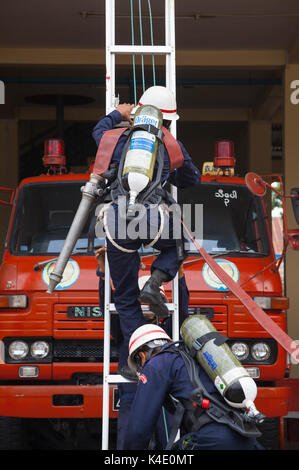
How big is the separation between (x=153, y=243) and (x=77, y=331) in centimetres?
203

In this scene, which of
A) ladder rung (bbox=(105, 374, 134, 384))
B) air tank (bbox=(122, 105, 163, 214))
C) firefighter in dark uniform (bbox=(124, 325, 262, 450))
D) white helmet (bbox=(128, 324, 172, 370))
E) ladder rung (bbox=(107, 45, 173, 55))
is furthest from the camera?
ladder rung (bbox=(107, 45, 173, 55))

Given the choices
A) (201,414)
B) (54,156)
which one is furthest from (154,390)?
(54,156)

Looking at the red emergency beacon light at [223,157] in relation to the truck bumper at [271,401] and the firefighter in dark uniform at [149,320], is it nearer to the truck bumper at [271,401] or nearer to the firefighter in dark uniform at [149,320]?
the truck bumper at [271,401]

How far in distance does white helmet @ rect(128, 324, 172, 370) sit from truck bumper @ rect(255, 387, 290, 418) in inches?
80.6

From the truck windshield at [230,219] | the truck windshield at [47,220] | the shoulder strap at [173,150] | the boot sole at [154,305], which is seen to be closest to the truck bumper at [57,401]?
the truck windshield at [47,220]

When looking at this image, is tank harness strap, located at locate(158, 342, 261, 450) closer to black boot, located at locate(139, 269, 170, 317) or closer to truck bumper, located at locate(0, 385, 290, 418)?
black boot, located at locate(139, 269, 170, 317)

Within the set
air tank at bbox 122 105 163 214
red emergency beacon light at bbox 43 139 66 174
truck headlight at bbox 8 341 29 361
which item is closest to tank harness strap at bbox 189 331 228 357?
air tank at bbox 122 105 163 214

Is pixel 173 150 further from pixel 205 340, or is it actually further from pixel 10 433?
pixel 10 433

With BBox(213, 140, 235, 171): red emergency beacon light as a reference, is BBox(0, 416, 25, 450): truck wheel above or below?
below

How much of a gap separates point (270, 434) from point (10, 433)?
2.28m

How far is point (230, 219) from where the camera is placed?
23.3 ft

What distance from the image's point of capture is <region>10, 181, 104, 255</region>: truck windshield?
6801 millimetres

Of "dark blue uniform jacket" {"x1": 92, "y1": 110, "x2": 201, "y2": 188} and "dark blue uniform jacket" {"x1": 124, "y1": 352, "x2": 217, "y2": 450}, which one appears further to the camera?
"dark blue uniform jacket" {"x1": 92, "y1": 110, "x2": 201, "y2": 188}

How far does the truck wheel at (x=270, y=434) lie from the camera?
6.68 metres
